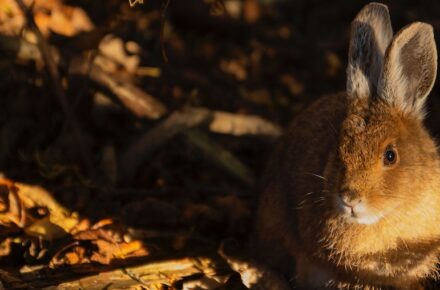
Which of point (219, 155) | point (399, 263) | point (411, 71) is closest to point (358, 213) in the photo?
point (399, 263)

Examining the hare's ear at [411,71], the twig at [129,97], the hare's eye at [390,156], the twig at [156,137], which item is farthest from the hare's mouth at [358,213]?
the twig at [129,97]

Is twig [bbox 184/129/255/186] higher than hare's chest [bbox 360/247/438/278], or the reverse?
twig [bbox 184/129/255/186]

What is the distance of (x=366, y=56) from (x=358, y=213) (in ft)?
3.41

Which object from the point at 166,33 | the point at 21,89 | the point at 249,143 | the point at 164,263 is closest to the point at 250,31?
the point at 166,33

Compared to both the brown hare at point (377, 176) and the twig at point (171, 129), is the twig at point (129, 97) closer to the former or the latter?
the twig at point (171, 129)

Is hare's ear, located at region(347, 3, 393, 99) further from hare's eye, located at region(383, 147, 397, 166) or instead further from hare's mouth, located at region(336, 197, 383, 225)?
hare's mouth, located at region(336, 197, 383, 225)

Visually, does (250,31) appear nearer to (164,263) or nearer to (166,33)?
(166,33)

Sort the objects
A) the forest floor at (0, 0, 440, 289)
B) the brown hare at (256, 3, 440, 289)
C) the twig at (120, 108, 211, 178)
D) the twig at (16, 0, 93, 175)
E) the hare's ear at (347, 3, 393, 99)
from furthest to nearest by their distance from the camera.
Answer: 1. the twig at (120, 108, 211, 178)
2. the twig at (16, 0, 93, 175)
3. the forest floor at (0, 0, 440, 289)
4. the hare's ear at (347, 3, 393, 99)
5. the brown hare at (256, 3, 440, 289)

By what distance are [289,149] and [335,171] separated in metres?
1.01

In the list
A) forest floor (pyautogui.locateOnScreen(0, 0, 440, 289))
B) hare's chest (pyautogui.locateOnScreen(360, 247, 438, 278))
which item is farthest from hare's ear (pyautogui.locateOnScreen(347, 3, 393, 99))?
forest floor (pyautogui.locateOnScreen(0, 0, 440, 289))

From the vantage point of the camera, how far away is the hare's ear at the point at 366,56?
16.2 feet

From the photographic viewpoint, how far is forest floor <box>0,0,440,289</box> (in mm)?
5473

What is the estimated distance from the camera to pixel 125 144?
6.76 m

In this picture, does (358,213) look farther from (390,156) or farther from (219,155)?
(219,155)
